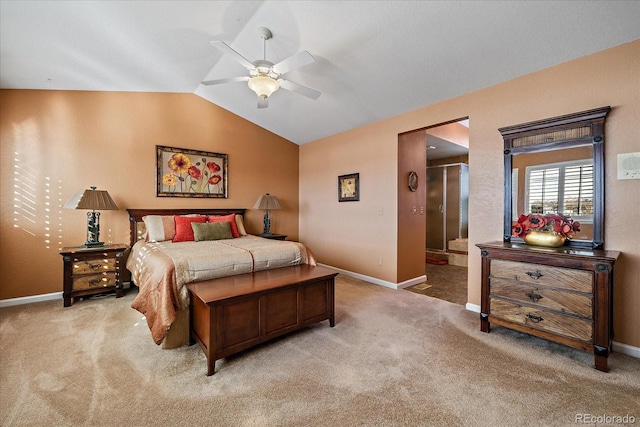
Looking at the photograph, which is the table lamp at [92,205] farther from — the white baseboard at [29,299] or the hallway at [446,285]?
the hallway at [446,285]

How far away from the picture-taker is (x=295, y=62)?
2408 mm

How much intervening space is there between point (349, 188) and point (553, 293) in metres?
3.12

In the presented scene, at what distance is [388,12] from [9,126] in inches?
181

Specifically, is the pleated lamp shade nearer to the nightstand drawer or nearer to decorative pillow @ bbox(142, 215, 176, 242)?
decorative pillow @ bbox(142, 215, 176, 242)

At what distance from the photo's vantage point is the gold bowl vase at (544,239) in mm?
2441

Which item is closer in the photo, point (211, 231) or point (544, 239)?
point (544, 239)

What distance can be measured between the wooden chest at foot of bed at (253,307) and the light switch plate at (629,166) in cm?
261

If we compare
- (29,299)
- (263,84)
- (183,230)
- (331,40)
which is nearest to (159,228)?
(183,230)

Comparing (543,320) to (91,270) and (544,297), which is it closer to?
(544,297)

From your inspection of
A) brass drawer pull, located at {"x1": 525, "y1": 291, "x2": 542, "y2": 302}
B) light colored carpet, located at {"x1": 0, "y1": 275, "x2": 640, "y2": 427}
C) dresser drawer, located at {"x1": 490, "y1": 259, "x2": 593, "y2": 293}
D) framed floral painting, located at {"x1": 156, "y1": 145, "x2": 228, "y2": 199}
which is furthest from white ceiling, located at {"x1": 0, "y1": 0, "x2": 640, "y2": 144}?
light colored carpet, located at {"x1": 0, "y1": 275, "x2": 640, "y2": 427}

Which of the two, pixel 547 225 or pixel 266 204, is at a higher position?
pixel 266 204

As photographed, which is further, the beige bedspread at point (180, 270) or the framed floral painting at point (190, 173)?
the framed floral painting at point (190, 173)

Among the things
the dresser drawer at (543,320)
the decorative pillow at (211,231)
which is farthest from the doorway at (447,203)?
the decorative pillow at (211,231)

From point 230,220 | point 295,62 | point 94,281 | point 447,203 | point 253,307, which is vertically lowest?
point 94,281
